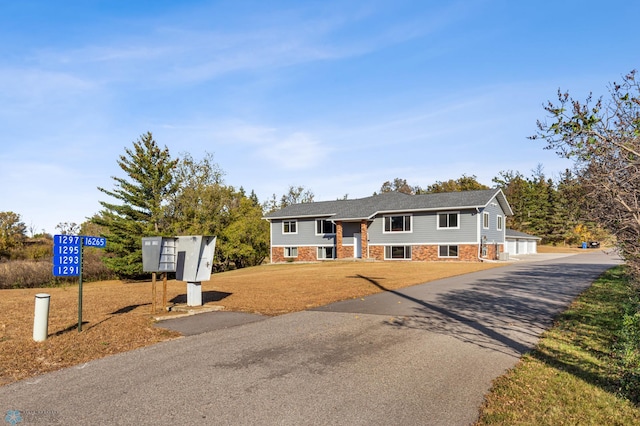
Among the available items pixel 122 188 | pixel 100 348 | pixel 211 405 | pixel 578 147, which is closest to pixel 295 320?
pixel 100 348

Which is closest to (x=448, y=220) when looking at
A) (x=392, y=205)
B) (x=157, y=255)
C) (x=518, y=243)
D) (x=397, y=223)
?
(x=397, y=223)

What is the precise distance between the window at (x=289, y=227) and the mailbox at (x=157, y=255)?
1295 inches

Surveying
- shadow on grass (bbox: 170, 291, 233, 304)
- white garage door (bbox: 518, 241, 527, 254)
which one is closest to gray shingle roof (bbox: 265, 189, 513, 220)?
white garage door (bbox: 518, 241, 527, 254)

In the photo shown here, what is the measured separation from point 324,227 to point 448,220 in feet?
39.8

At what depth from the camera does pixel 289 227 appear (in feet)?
147

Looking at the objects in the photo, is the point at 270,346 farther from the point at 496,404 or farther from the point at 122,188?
the point at 122,188

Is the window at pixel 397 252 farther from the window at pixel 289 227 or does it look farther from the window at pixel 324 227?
the window at pixel 289 227

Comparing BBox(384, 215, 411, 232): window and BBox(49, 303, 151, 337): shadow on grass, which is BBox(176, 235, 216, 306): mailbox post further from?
BBox(384, 215, 411, 232): window

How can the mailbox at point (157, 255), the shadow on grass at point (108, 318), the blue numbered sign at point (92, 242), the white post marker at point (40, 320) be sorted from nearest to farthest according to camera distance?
Answer: the white post marker at point (40, 320) < the shadow on grass at point (108, 318) < the blue numbered sign at point (92, 242) < the mailbox at point (157, 255)

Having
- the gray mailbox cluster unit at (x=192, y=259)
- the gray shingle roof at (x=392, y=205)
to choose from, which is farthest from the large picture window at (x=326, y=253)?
the gray mailbox cluster unit at (x=192, y=259)

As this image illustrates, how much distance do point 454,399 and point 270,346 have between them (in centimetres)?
364

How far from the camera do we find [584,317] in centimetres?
1073

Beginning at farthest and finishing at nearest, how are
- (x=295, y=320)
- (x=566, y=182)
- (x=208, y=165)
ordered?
(x=208, y=165) < (x=295, y=320) < (x=566, y=182)

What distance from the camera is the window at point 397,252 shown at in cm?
3778
